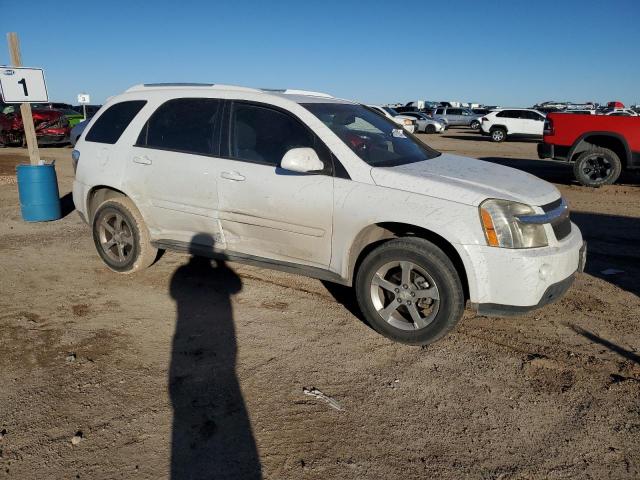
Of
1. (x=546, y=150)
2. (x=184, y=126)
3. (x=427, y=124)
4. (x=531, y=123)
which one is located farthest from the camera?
(x=427, y=124)

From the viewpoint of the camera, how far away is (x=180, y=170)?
181 inches

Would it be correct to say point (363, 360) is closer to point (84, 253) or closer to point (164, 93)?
point (164, 93)

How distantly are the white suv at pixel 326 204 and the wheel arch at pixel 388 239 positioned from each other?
11 mm

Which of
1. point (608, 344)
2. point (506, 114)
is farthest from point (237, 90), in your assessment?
point (506, 114)

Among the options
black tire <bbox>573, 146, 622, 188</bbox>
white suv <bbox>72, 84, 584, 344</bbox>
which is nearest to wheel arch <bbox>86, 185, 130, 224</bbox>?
white suv <bbox>72, 84, 584, 344</bbox>

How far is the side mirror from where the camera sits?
3.76m

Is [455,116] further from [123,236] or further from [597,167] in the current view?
[123,236]

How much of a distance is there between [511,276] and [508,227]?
1.07ft

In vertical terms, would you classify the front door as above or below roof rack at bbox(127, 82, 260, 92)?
below

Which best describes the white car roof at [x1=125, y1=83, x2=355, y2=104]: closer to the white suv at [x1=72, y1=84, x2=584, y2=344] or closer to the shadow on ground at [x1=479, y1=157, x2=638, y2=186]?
the white suv at [x1=72, y1=84, x2=584, y2=344]

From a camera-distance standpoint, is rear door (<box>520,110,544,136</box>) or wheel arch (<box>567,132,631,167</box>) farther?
rear door (<box>520,110,544,136</box>)

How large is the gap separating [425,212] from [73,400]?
8.44 ft

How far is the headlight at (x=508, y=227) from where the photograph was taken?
3.37 metres

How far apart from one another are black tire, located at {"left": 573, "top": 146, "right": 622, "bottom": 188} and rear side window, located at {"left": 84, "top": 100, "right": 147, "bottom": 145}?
893 centimetres
